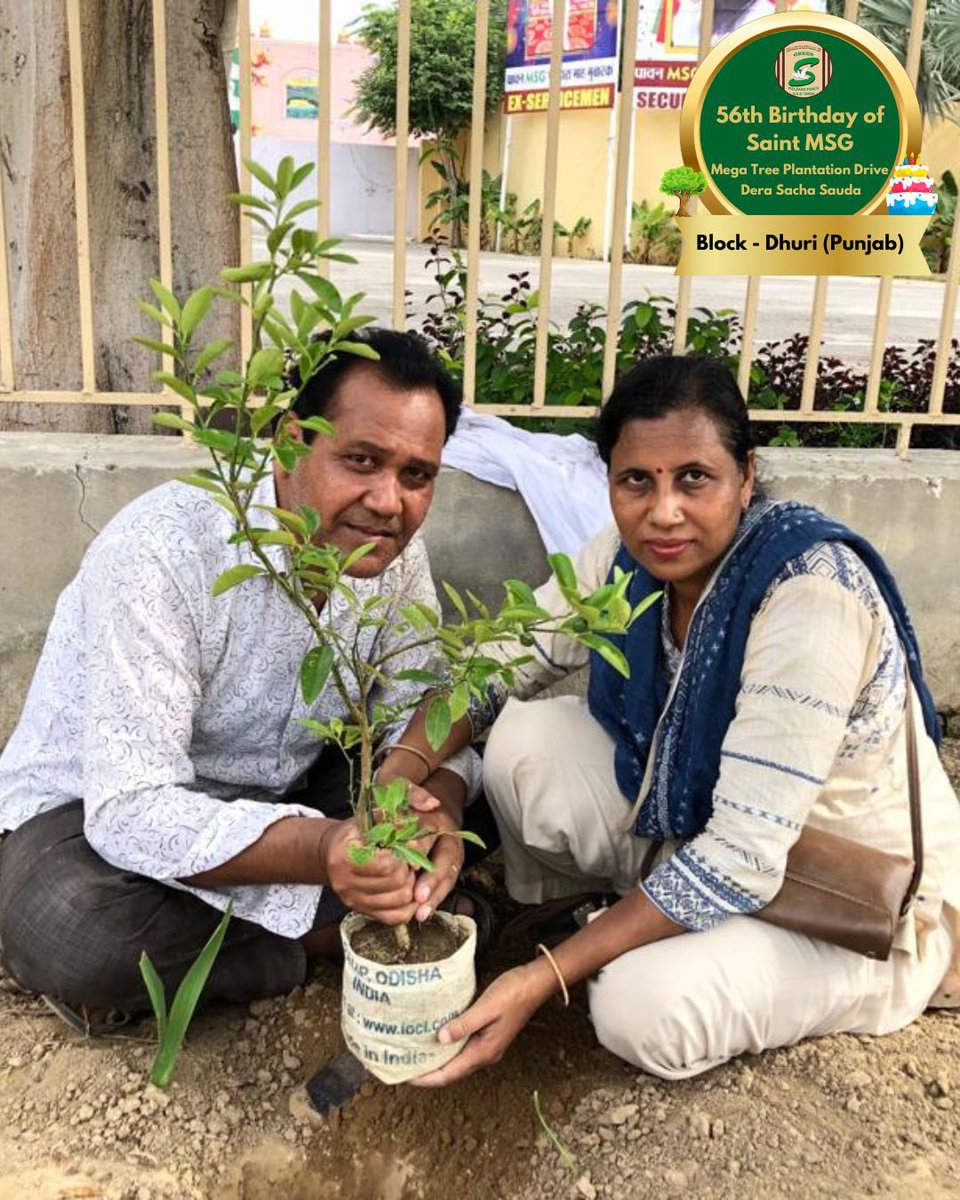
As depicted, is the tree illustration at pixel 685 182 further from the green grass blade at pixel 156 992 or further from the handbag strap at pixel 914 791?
the green grass blade at pixel 156 992

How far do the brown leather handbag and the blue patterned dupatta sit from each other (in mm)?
203

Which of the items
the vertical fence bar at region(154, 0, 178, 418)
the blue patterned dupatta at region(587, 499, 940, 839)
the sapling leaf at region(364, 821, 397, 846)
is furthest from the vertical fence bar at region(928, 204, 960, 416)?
the sapling leaf at region(364, 821, 397, 846)

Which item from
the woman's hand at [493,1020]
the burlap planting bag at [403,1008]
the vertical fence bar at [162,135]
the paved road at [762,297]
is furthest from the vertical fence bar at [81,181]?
the paved road at [762,297]

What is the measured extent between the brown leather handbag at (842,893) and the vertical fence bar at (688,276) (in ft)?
5.07

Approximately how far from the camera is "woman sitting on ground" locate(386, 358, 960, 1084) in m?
1.85

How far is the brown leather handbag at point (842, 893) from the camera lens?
1.94 meters

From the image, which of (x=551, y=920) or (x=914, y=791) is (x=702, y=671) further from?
(x=551, y=920)

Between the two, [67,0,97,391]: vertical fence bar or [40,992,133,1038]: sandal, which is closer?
[40,992,133,1038]: sandal

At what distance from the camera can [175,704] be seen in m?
1.98

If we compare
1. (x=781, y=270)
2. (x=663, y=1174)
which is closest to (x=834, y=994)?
(x=663, y=1174)

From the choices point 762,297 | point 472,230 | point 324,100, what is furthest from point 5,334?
point 762,297

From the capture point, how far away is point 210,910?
7.11ft

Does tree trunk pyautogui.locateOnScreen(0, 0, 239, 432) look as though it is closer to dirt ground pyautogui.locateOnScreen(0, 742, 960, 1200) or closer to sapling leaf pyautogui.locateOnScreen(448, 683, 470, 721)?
dirt ground pyautogui.locateOnScreen(0, 742, 960, 1200)

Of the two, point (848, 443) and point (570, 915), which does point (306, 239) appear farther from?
point (848, 443)
